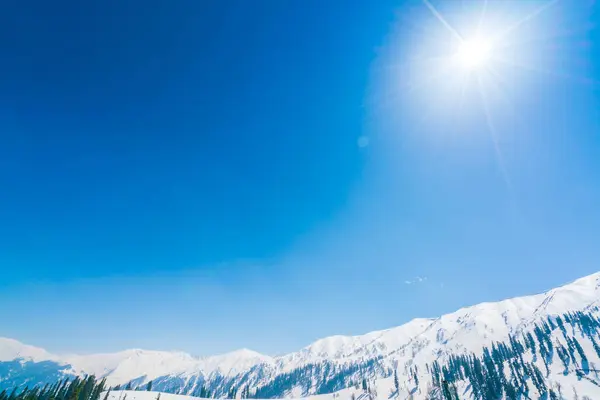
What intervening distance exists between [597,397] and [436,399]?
280 feet

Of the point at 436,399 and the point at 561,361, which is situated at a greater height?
the point at 561,361

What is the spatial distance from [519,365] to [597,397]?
55.0 meters

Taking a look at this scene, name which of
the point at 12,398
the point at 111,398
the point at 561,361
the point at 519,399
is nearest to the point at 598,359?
the point at 561,361

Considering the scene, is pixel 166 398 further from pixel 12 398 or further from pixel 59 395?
pixel 12 398

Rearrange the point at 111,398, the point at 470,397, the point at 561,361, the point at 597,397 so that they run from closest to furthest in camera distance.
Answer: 1. the point at 597,397
2. the point at 111,398
3. the point at 470,397
4. the point at 561,361

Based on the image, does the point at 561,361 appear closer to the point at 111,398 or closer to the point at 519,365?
the point at 519,365

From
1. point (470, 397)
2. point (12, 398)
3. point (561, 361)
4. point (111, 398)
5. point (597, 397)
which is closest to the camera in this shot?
point (12, 398)

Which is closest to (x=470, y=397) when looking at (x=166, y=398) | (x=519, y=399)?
(x=519, y=399)

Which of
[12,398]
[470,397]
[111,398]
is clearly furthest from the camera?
[470,397]

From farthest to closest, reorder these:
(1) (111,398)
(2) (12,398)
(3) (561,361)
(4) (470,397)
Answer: (3) (561,361) → (4) (470,397) → (1) (111,398) → (2) (12,398)

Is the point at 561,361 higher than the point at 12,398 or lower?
higher

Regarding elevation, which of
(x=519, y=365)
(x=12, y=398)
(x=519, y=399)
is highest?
(x=519, y=365)

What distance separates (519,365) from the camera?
193625 millimetres

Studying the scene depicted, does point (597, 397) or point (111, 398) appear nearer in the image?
point (597, 397)
